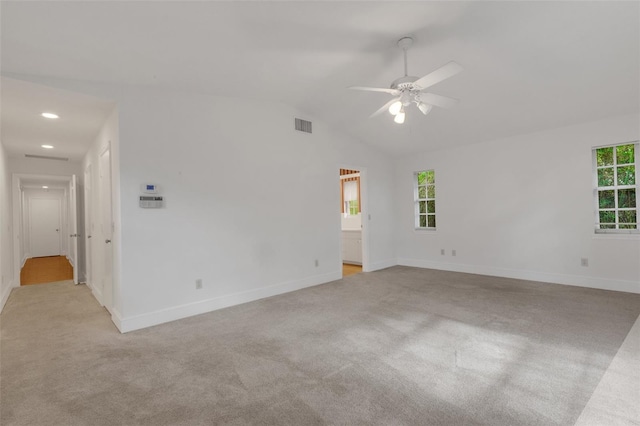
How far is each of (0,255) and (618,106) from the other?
8.94 meters

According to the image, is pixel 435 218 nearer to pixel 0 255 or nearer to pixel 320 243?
pixel 320 243

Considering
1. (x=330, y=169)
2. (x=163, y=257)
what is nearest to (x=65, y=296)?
(x=163, y=257)

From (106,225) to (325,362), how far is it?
3.35m

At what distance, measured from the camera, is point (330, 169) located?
5.56 metres

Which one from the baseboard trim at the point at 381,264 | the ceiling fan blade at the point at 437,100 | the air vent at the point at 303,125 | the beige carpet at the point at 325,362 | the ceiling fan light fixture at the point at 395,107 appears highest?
the air vent at the point at 303,125

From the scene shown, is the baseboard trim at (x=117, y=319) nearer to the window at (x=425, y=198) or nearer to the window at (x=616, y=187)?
the window at (x=425, y=198)

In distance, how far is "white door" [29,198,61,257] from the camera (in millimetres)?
10016

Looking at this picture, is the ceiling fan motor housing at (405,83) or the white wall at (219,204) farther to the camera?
the white wall at (219,204)

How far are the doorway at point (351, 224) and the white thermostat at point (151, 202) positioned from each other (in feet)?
12.0


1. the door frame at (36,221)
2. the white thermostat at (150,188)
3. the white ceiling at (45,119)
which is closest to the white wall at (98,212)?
the white ceiling at (45,119)

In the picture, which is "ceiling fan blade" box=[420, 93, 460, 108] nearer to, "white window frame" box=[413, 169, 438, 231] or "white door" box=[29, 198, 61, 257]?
"white window frame" box=[413, 169, 438, 231]

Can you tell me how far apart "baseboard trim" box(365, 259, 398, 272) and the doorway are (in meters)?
0.28

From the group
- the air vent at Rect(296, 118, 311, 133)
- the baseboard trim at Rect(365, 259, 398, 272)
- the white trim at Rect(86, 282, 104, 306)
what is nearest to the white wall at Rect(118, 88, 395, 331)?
the air vent at Rect(296, 118, 311, 133)

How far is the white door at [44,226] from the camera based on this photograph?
32.9 ft
